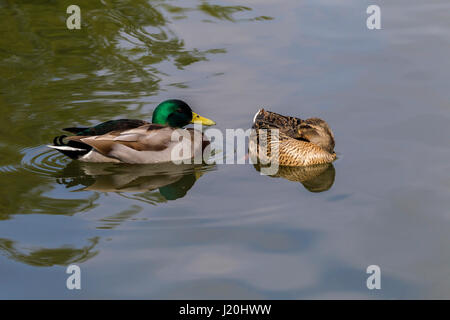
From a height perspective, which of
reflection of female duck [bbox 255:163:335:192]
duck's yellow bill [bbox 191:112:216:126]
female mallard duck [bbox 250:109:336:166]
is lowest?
reflection of female duck [bbox 255:163:335:192]

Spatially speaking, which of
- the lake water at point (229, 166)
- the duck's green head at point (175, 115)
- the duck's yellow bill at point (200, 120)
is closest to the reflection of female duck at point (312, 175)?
the lake water at point (229, 166)

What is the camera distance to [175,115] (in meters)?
8.87

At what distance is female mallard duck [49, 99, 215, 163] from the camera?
8.39 metres

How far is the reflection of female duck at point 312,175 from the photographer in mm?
7927

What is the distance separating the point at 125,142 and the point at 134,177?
447mm

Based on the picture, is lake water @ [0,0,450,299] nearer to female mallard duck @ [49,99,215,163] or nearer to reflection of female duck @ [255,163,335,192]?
reflection of female duck @ [255,163,335,192]

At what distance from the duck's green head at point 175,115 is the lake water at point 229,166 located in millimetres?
417

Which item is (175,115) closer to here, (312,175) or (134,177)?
(134,177)

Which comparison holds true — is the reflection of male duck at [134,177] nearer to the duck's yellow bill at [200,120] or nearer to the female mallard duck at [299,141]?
the duck's yellow bill at [200,120]

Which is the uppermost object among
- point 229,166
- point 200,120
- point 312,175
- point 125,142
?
point 200,120

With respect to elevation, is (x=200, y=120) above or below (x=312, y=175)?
above

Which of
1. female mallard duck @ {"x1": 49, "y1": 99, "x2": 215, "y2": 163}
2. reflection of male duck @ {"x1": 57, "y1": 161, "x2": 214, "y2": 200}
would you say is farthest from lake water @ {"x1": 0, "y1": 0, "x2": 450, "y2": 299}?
female mallard duck @ {"x1": 49, "y1": 99, "x2": 215, "y2": 163}

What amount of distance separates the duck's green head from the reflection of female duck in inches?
39.9

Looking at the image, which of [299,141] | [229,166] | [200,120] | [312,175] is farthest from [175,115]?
[312,175]
